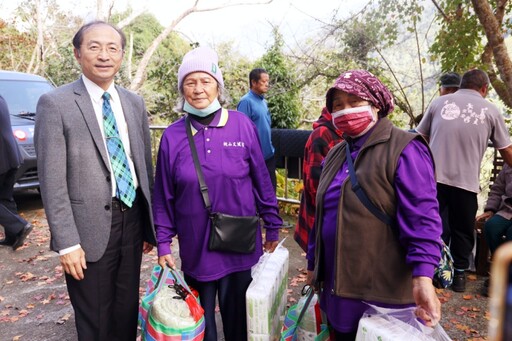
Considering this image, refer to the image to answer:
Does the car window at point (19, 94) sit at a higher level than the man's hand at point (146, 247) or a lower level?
higher

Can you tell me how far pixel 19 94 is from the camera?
7219 mm

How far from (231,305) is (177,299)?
16.7 inches

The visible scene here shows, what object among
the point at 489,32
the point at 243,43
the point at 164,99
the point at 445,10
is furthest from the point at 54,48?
the point at 489,32

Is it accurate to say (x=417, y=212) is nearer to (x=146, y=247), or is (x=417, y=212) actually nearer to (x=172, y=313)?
(x=172, y=313)

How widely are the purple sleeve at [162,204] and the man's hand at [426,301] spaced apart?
1.40 metres

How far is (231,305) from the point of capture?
244 cm

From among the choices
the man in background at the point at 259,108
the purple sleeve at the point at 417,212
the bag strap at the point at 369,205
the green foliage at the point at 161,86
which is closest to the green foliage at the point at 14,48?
the green foliage at the point at 161,86

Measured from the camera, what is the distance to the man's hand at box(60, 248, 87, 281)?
80.4 inches

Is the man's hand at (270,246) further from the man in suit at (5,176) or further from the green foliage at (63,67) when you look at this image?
the green foliage at (63,67)

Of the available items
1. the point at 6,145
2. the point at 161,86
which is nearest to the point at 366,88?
the point at 6,145

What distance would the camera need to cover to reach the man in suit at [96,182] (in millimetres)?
2002

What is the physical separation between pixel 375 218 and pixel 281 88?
8.81 meters

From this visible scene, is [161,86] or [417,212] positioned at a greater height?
[161,86]

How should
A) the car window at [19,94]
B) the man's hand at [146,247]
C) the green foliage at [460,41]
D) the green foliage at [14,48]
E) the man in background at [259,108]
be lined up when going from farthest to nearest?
the green foliage at [14,48] → the car window at [19,94] → the green foliage at [460,41] → the man in background at [259,108] → the man's hand at [146,247]
